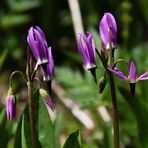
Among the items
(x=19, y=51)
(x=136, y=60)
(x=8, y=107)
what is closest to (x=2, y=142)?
(x=8, y=107)

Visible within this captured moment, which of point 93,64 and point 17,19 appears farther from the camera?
point 17,19

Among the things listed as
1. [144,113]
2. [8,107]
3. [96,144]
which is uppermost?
[8,107]

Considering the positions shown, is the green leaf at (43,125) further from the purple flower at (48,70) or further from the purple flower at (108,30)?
the purple flower at (108,30)

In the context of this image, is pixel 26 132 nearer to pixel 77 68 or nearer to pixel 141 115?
pixel 141 115

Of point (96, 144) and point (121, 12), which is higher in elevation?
point (121, 12)

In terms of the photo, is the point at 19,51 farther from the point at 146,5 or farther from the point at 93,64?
the point at 93,64

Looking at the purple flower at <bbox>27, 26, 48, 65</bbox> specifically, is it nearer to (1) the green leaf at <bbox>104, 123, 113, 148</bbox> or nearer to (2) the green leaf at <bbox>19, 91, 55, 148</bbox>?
(2) the green leaf at <bbox>19, 91, 55, 148</bbox>

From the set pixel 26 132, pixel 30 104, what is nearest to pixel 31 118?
pixel 30 104

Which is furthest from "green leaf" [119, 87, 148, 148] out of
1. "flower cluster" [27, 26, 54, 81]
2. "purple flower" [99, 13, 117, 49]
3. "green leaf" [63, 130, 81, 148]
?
"flower cluster" [27, 26, 54, 81]

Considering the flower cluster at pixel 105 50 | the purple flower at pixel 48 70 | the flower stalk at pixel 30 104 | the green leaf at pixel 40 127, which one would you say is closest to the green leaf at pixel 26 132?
the green leaf at pixel 40 127
